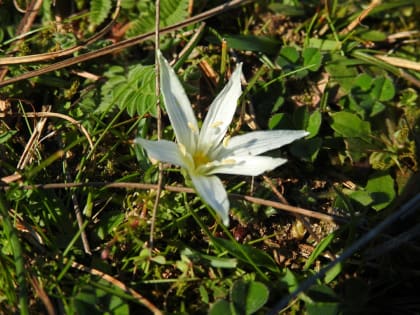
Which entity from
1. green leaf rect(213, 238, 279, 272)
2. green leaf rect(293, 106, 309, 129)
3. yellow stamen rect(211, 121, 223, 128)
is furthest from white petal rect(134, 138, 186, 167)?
green leaf rect(293, 106, 309, 129)

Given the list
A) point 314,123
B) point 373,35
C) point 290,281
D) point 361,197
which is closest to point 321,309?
point 290,281

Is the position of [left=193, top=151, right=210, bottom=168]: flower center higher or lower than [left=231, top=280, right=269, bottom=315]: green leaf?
higher

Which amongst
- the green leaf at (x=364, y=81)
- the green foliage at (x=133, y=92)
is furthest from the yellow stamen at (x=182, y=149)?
the green leaf at (x=364, y=81)

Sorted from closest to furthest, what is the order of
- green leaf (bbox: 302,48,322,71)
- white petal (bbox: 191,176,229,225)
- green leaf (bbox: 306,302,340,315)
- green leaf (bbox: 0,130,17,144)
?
white petal (bbox: 191,176,229,225), green leaf (bbox: 306,302,340,315), green leaf (bbox: 0,130,17,144), green leaf (bbox: 302,48,322,71)

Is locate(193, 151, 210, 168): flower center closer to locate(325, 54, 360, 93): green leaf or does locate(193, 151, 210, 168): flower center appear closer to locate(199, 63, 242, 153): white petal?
locate(199, 63, 242, 153): white petal

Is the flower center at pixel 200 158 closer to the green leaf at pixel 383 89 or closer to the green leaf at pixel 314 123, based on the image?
the green leaf at pixel 314 123

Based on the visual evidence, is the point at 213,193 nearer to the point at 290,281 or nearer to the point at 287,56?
the point at 290,281
